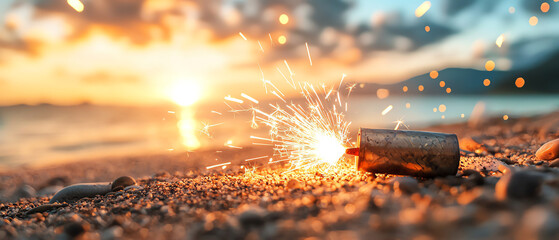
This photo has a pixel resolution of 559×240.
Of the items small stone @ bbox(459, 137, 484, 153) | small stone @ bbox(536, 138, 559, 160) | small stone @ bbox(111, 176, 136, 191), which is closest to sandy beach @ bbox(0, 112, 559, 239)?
small stone @ bbox(536, 138, 559, 160)

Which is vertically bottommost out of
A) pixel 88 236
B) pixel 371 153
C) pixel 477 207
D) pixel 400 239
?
pixel 88 236

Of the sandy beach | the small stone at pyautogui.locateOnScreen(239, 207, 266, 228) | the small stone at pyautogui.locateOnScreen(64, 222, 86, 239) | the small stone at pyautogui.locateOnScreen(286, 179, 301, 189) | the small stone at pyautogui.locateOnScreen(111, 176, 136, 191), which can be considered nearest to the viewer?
the sandy beach

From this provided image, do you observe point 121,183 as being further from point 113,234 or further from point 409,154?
point 409,154

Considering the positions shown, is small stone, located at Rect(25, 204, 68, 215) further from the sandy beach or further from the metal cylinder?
the metal cylinder

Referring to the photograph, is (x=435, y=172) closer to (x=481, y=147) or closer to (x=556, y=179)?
(x=556, y=179)

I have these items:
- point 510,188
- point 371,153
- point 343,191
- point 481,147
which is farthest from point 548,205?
point 481,147
